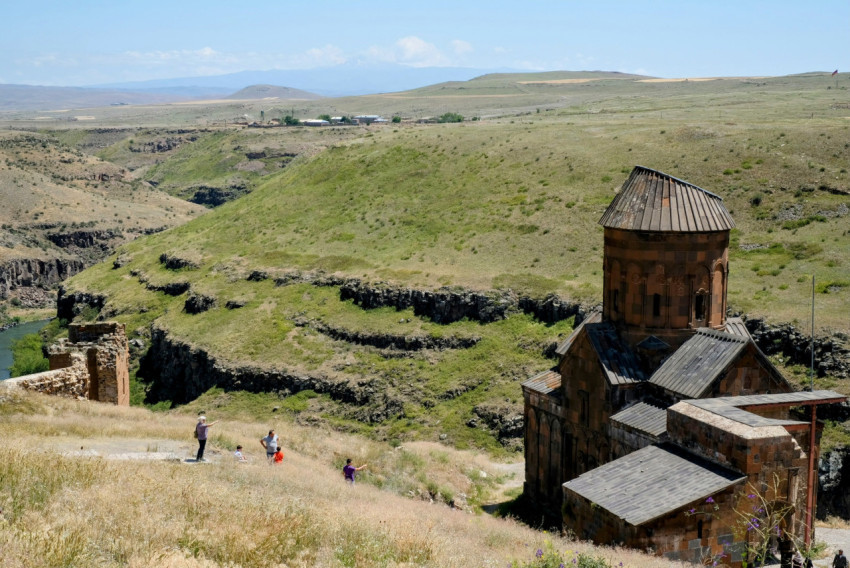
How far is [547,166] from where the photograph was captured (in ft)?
176

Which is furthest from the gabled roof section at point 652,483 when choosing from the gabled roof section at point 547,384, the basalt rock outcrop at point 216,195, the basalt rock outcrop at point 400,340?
the basalt rock outcrop at point 216,195

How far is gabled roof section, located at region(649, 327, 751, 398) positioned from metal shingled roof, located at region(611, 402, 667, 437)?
2.05ft

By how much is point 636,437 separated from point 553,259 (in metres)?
23.5

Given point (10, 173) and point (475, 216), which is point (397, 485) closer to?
point (475, 216)

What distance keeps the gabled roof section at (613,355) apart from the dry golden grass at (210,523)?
5.56 metres

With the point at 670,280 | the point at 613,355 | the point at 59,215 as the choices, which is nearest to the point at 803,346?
the point at 670,280

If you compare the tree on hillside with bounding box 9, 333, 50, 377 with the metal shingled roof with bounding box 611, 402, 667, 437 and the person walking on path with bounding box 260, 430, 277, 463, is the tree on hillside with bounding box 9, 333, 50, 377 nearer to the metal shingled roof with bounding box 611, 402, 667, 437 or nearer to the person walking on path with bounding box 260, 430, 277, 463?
the person walking on path with bounding box 260, 430, 277, 463

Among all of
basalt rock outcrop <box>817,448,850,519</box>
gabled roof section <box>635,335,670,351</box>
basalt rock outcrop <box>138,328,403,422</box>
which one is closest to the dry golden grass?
gabled roof section <box>635,335,670,351</box>

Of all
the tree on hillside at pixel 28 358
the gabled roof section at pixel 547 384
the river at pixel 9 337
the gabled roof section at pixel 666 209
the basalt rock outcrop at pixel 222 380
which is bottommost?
the river at pixel 9 337

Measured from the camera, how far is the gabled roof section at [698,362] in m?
18.7

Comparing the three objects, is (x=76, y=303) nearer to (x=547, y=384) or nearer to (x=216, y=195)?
(x=547, y=384)

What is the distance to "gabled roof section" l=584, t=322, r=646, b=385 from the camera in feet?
65.5

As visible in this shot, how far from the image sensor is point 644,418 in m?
18.9

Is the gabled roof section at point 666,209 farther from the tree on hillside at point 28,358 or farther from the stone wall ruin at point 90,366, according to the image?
the tree on hillside at point 28,358
